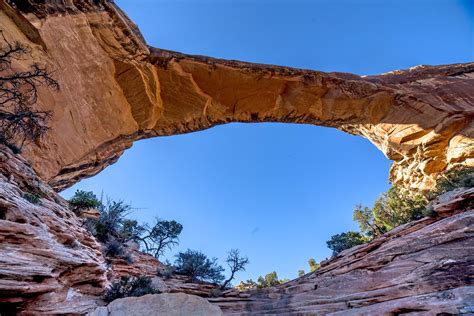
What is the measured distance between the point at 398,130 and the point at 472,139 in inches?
166

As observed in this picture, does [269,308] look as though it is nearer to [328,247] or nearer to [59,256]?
[59,256]

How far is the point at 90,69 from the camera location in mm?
11523

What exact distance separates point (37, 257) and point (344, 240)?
16.2 m

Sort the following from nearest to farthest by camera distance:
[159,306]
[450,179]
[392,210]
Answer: [159,306] < [450,179] < [392,210]

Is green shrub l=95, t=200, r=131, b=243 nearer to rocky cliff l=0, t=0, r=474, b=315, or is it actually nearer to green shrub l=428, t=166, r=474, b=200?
rocky cliff l=0, t=0, r=474, b=315

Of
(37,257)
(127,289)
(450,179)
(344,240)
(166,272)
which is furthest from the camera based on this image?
(344,240)

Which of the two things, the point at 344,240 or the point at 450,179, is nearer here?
the point at 450,179

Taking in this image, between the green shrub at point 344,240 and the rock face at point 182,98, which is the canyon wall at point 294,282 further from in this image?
the green shrub at point 344,240

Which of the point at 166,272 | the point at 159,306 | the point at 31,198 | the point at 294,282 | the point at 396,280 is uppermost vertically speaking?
the point at 31,198

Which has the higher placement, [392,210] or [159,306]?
[392,210]

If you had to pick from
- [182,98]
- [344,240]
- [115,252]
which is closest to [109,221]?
[115,252]

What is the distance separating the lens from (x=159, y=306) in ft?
19.1

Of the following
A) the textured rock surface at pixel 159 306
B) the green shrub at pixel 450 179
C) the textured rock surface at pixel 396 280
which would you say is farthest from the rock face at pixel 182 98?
the textured rock surface at pixel 396 280

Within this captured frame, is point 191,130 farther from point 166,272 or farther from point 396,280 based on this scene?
point 396,280
